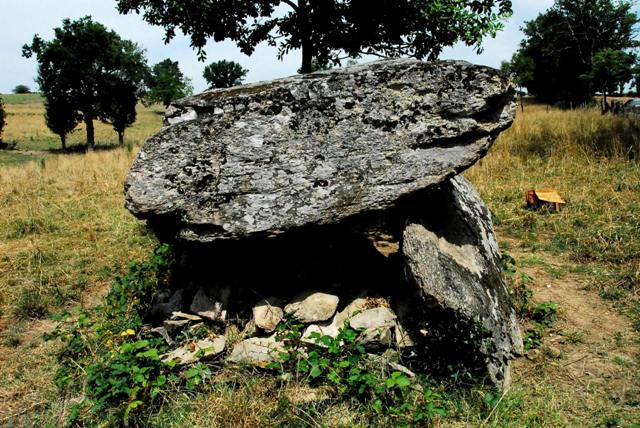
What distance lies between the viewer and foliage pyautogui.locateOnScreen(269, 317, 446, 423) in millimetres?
3107

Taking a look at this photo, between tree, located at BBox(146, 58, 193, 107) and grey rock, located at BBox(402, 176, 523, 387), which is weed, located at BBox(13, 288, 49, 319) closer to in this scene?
grey rock, located at BBox(402, 176, 523, 387)

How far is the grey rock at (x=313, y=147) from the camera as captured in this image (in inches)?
154

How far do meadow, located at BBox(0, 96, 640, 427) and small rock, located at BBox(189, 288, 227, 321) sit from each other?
2.31 ft

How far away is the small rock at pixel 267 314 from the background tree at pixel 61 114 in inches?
1244

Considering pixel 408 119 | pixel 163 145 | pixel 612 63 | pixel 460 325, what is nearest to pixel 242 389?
pixel 460 325

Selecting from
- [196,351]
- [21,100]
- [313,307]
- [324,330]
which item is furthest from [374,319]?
[21,100]

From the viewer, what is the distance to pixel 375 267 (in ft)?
14.8

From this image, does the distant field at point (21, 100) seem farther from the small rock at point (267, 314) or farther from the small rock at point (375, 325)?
the small rock at point (375, 325)

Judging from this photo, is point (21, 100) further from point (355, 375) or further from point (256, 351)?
point (355, 375)

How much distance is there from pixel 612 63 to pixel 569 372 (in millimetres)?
26919

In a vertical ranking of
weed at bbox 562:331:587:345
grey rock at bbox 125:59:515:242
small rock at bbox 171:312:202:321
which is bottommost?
weed at bbox 562:331:587:345

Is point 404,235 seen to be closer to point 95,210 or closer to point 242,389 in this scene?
point 242,389

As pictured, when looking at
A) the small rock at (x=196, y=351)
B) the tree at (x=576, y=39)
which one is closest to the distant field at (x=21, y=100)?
the tree at (x=576, y=39)

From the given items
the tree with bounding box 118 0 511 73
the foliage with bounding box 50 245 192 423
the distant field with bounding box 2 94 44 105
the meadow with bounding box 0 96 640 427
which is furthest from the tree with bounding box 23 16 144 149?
the distant field with bounding box 2 94 44 105
